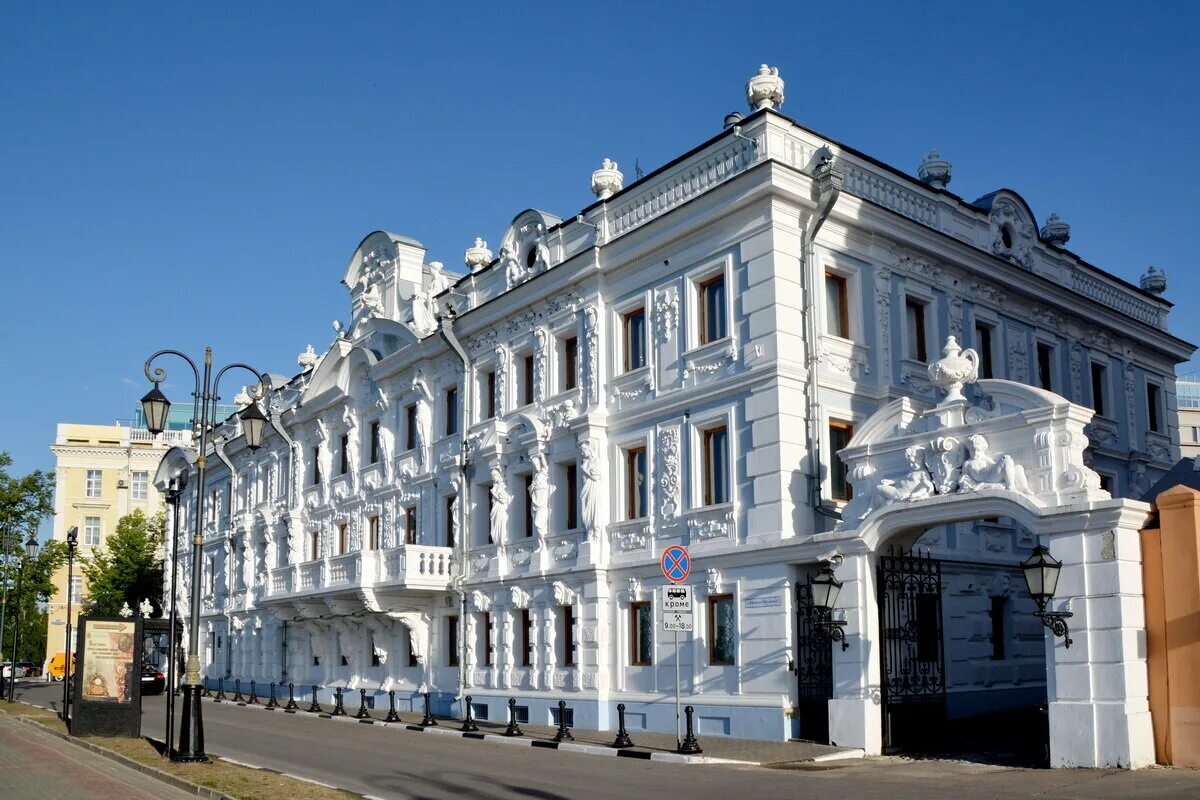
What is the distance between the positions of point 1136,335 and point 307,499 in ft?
84.5

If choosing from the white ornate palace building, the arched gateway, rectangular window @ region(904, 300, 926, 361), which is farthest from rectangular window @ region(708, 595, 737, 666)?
rectangular window @ region(904, 300, 926, 361)

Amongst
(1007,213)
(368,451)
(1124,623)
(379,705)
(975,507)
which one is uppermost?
(1007,213)

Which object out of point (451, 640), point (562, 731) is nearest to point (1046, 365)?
point (562, 731)

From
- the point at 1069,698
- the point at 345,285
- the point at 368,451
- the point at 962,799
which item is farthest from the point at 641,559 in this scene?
the point at 345,285

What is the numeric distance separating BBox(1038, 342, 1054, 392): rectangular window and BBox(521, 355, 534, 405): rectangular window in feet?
39.0

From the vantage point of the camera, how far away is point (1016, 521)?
18.0m

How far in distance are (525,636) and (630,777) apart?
1121 centimetres

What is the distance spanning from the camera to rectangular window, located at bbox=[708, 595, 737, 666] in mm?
22109

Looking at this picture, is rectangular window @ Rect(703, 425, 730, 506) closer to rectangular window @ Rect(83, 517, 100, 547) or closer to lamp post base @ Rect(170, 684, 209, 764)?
lamp post base @ Rect(170, 684, 209, 764)

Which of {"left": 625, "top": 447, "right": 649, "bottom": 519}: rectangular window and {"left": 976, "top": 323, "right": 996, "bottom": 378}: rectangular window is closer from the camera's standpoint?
{"left": 625, "top": 447, "right": 649, "bottom": 519}: rectangular window

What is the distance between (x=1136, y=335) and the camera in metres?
30.8

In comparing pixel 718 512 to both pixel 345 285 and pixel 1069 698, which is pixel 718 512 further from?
pixel 345 285

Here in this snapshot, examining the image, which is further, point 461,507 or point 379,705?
point 379,705

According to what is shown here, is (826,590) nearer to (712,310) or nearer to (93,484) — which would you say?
(712,310)
